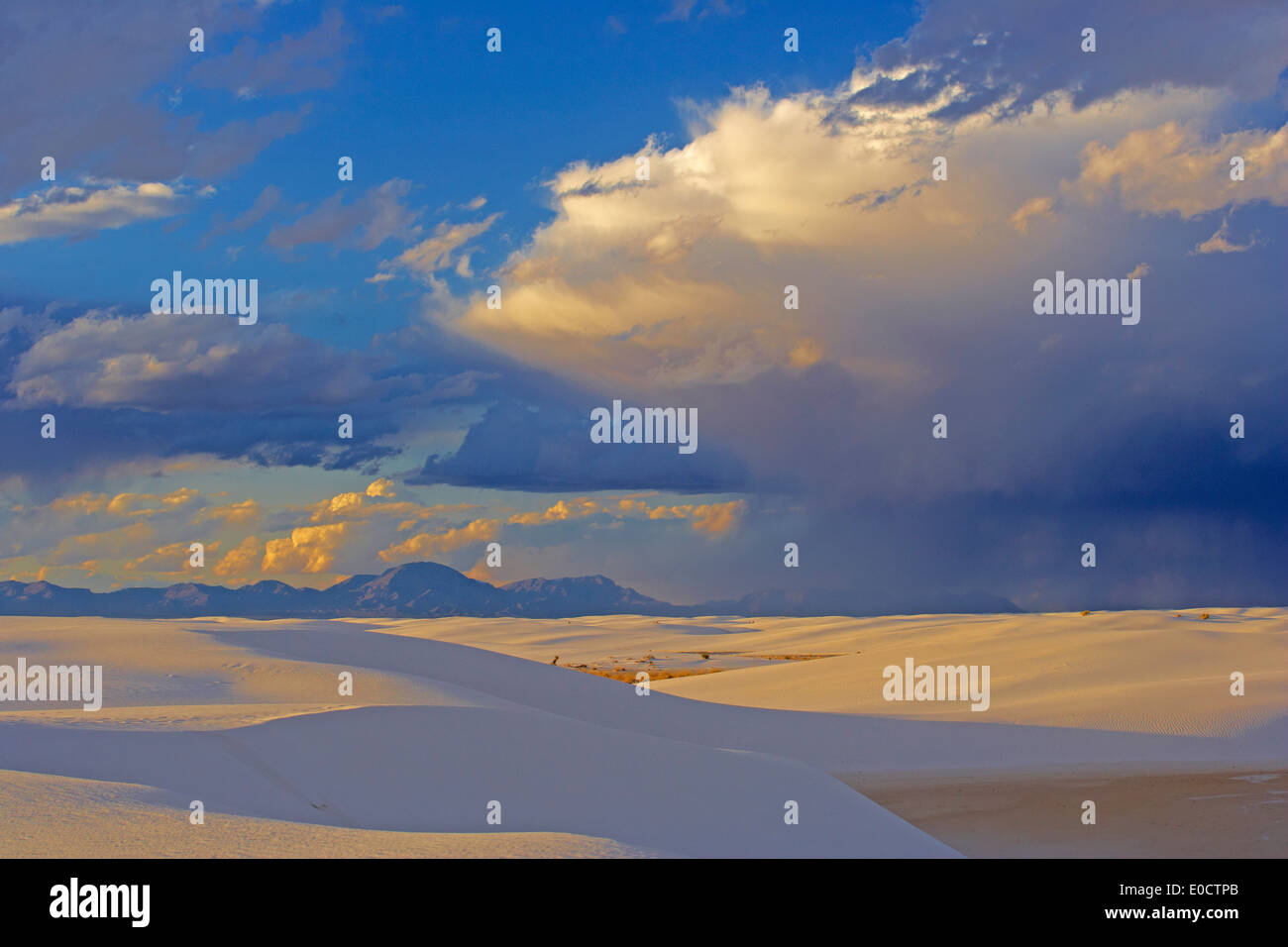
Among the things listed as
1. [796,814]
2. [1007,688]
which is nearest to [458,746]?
[796,814]

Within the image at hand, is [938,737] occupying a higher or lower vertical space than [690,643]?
lower

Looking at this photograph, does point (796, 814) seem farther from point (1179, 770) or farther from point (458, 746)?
point (1179, 770)

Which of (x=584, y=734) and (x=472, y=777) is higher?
(x=584, y=734)

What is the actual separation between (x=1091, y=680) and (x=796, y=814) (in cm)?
1629

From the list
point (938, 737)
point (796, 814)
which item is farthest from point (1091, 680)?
point (796, 814)

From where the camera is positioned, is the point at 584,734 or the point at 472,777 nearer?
the point at 472,777

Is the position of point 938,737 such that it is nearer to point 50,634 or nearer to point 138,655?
point 138,655

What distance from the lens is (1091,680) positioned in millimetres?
24062

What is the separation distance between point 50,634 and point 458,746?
12.1 m

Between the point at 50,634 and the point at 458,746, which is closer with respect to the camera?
the point at 458,746
